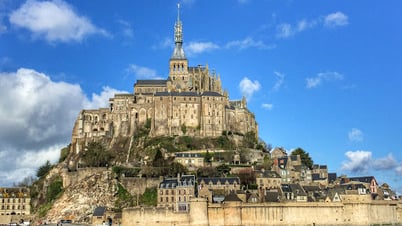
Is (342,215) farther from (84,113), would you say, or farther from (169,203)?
(84,113)

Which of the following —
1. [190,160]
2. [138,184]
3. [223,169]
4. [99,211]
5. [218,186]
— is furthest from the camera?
[190,160]

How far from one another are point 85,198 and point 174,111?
22.5 meters

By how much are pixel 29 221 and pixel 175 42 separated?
43.5 metres

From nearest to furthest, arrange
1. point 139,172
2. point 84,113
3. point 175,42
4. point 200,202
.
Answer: point 200,202
point 139,172
point 84,113
point 175,42

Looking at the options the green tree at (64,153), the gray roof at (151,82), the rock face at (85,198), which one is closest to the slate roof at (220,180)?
the rock face at (85,198)

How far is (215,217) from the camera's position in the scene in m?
64.4

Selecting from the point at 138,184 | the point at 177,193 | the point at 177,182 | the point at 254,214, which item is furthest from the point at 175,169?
the point at 254,214

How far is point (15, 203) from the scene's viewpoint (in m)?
84.1

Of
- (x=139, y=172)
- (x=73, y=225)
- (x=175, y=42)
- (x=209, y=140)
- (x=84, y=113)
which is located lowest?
(x=73, y=225)

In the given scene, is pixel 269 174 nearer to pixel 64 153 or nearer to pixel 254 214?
pixel 254 214

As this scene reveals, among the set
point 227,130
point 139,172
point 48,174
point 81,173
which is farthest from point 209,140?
point 48,174

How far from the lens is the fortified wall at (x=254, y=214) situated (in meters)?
63.9

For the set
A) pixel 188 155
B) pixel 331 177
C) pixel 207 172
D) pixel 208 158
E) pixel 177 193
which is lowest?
pixel 177 193

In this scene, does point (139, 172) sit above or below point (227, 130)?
below
